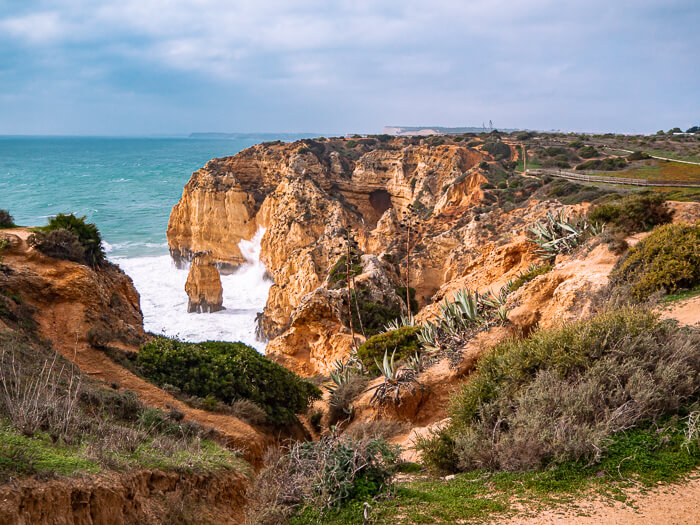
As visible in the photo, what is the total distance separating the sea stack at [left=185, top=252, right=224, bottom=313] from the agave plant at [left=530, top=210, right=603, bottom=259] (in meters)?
28.6

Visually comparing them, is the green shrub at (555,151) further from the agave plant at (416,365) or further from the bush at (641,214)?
the agave plant at (416,365)

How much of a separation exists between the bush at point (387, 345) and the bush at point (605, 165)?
25.2 m

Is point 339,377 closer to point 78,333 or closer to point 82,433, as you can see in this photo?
point 78,333

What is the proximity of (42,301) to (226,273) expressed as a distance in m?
35.5

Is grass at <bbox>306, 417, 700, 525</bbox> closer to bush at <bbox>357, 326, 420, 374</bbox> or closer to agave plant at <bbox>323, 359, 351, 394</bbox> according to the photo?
agave plant at <bbox>323, 359, 351, 394</bbox>

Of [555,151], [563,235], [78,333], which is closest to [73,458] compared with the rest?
[78,333]

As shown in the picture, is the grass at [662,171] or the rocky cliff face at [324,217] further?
the grass at [662,171]

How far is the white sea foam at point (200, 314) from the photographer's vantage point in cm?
3406

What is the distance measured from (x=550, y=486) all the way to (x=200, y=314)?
36477 millimetres

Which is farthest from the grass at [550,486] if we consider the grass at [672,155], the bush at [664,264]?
the grass at [672,155]

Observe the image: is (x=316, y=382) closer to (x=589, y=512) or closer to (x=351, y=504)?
(x=351, y=504)

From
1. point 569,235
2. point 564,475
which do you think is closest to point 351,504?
point 564,475

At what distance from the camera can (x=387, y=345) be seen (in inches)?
553

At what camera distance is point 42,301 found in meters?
10.9
